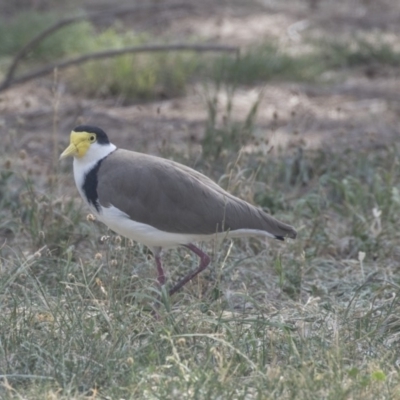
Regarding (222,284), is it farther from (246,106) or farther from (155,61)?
(155,61)

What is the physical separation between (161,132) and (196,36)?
3208 millimetres

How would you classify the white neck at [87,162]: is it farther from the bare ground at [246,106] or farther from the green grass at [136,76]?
the green grass at [136,76]

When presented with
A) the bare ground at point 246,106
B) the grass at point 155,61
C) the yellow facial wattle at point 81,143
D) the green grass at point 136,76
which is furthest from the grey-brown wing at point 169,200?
the green grass at point 136,76

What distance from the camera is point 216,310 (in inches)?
194

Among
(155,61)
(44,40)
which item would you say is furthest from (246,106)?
(44,40)

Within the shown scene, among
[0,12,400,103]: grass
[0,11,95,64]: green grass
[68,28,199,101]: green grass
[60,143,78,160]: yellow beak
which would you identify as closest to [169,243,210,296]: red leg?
[60,143,78,160]: yellow beak

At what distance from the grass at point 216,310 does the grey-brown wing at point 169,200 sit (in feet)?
0.74

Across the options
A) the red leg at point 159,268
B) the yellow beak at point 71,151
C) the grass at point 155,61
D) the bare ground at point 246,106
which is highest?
the yellow beak at point 71,151

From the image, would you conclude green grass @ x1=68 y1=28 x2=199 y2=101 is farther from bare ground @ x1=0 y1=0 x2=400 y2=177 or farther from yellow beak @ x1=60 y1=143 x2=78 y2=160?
yellow beak @ x1=60 y1=143 x2=78 y2=160

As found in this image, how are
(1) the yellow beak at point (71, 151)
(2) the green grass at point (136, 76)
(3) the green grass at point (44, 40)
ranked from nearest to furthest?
(1) the yellow beak at point (71, 151) < (2) the green grass at point (136, 76) < (3) the green grass at point (44, 40)

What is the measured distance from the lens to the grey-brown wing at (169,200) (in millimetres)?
5094

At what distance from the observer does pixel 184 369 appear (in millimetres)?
4160

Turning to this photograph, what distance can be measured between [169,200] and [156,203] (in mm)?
71

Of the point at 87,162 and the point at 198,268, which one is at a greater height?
the point at 87,162
